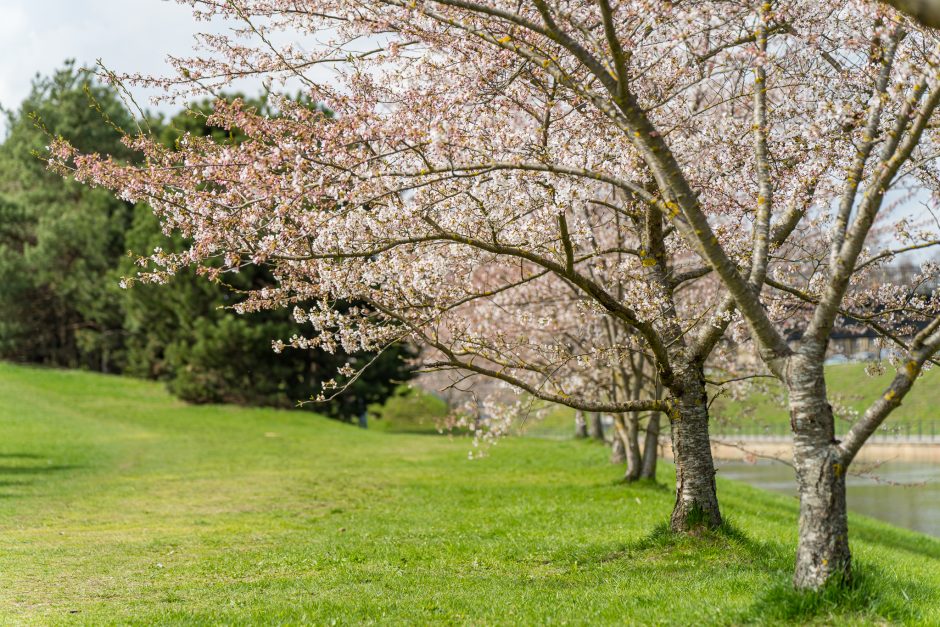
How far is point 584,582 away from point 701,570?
1.25m

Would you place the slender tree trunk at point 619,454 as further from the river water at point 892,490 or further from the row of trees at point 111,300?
the row of trees at point 111,300

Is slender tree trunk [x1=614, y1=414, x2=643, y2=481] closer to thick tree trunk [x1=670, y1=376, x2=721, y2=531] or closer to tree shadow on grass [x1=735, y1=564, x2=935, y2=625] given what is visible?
thick tree trunk [x1=670, y1=376, x2=721, y2=531]

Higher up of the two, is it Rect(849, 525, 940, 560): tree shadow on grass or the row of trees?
the row of trees

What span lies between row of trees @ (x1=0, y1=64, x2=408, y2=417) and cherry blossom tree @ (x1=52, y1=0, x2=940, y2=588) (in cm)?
2954

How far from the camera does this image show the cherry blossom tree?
7531 millimetres

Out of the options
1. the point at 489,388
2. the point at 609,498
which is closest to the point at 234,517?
the point at 609,498

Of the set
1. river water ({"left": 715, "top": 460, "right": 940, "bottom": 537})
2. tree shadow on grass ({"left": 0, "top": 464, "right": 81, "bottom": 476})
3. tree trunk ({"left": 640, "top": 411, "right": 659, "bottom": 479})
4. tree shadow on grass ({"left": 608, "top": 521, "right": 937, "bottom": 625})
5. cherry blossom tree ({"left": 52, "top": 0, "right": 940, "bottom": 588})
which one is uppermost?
cherry blossom tree ({"left": 52, "top": 0, "right": 940, "bottom": 588})

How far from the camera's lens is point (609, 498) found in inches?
720

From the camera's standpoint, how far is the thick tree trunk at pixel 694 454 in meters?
10.7

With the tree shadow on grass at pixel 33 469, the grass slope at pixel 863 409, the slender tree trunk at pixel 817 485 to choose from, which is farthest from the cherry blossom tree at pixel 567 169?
the grass slope at pixel 863 409

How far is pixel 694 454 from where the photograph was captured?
10.7m

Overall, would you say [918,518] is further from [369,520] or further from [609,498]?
[369,520]

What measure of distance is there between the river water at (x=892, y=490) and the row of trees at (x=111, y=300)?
61.8 ft

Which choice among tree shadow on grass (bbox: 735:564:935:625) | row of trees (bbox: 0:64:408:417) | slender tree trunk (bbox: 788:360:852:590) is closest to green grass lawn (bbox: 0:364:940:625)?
tree shadow on grass (bbox: 735:564:935:625)
